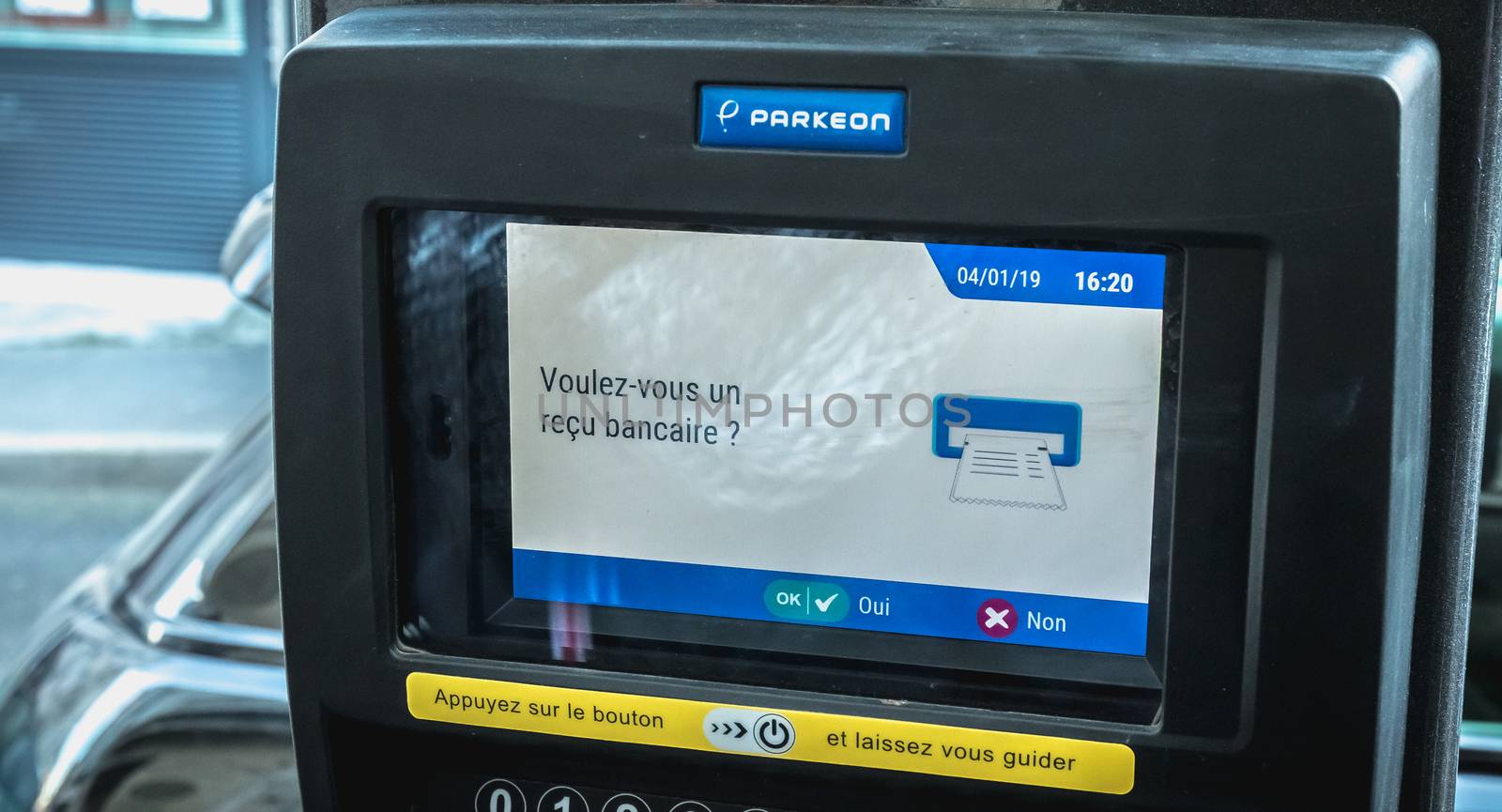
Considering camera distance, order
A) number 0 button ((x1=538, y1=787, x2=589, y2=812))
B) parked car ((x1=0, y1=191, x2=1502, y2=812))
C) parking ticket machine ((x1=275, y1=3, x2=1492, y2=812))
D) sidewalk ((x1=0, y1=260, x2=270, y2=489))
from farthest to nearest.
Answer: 1. sidewalk ((x1=0, y1=260, x2=270, y2=489))
2. parked car ((x1=0, y1=191, x2=1502, y2=812))
3. number 0 button ((x1=538, y1=787, x2=589, y2=812))
4. parking ticket machine ((x1=275, y1=3, x2=1492, y2=812))

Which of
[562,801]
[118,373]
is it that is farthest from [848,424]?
[118,373]

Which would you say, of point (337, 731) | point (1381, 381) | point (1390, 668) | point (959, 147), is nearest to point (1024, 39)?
point (959, 147)

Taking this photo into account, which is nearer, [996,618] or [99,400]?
[996,618]

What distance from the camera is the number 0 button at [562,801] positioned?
802 millimetres

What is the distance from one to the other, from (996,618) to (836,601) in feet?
0.23

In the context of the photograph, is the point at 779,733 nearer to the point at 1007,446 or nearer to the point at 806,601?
the point at 806,601

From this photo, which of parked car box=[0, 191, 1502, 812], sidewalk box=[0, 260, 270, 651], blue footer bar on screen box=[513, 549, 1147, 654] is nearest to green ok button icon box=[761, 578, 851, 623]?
blue footer bar on screen box=[513, 549, 1147, 654]

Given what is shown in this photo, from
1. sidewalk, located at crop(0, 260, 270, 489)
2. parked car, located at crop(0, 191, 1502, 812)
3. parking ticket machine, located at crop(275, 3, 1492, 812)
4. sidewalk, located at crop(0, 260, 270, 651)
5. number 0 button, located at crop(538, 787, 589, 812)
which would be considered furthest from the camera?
sidewalk, located at crop(0, 260, 270, 489)

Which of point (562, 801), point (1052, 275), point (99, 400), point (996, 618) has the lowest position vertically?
point (99, 400)

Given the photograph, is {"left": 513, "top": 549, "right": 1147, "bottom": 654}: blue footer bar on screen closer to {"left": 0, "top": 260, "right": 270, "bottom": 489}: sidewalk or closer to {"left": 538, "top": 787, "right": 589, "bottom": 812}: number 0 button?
{"left": 538, "top": 787, "right": 589, "bottom": 812}: number 0 button

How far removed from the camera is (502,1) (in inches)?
29.8

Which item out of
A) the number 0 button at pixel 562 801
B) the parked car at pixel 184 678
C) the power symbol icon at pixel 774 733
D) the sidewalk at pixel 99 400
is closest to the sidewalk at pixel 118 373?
the sidewalk at pixel 99 400

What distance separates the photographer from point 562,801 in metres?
0.80

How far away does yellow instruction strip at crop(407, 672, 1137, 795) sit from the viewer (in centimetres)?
70
